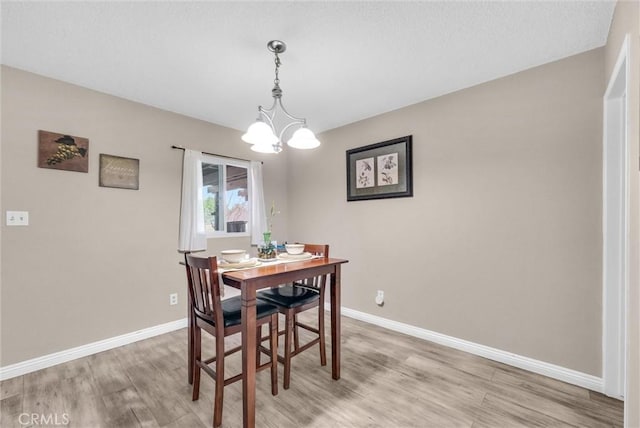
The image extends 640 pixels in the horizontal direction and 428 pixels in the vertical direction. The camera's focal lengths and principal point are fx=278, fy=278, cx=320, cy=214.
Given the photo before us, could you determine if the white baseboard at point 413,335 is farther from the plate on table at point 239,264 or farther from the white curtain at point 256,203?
the plate on table at point 239,264

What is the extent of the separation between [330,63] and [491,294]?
232 cm

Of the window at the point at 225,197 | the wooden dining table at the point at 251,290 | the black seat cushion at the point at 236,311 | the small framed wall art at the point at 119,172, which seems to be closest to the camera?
the wooden dining table at the point at 251,290

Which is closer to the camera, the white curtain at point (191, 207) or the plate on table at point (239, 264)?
the plate on table at point (239, 264)

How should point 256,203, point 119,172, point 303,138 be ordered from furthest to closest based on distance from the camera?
point 256,203 < point 119,172 < point 303,138

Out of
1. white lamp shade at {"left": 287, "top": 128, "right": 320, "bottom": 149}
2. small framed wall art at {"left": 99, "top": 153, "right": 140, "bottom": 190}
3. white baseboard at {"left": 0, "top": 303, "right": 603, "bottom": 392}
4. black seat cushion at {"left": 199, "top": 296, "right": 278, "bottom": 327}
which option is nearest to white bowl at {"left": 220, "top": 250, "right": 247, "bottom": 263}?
black seat cushion at {"left": 199, "top": 296, "right": 278, "bottom": 327}

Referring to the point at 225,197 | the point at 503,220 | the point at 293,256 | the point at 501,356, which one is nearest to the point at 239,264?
the point at 293,256

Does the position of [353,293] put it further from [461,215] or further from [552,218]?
[552,218]

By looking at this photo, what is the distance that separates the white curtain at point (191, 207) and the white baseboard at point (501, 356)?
2174mm

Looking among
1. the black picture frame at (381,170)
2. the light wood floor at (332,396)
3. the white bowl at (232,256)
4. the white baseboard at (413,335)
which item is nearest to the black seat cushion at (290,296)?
the white bowl at (232,256)

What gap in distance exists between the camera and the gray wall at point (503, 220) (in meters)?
1.97

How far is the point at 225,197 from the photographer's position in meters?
3.52

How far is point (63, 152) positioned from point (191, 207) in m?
1.15

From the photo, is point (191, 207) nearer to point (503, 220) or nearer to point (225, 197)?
point (225, 197)

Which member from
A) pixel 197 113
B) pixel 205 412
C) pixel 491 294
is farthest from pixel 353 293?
pixel 197 113
